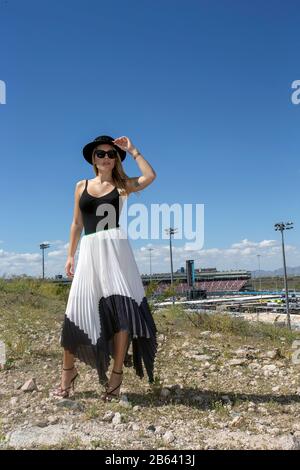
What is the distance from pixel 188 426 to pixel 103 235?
1.52 meters

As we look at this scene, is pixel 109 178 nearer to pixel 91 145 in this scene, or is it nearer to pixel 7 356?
pixel 91 145

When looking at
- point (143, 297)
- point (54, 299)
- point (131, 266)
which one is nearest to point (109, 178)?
point (131, 266)

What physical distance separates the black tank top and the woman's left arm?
0.64 ft

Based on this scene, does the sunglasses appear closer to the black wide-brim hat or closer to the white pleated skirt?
the black wide-brim hat

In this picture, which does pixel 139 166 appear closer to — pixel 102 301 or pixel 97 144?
pixel 97 144

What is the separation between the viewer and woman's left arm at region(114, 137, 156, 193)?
142 inches

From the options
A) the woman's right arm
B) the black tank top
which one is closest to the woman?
the black tank top

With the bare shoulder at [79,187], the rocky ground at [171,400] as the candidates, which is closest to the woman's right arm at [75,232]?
the bare shoulder at [79,187]

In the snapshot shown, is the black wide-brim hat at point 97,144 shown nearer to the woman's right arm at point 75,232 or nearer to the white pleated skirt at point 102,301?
the woman's right arm at point 75,232

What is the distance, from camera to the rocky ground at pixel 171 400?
9.04 feet

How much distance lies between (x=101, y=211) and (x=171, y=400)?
5.23ft

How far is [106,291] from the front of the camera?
351cm

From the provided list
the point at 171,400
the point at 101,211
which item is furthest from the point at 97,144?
Result: the point at 171,400
